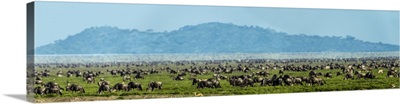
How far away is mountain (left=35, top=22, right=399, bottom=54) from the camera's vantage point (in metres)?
19.6

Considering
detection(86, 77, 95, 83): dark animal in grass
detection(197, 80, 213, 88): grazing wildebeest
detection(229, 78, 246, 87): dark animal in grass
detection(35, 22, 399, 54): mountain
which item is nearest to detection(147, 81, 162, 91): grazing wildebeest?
detection(35, 22, 399, 54): mountain

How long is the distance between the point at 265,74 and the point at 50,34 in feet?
20.3

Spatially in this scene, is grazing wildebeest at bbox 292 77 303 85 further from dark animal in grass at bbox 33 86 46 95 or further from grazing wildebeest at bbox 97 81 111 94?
dark animal in grass at bbox 33 86 46 95

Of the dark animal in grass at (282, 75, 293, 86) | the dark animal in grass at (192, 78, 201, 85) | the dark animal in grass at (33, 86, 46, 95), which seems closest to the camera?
the dark animal in grass at (33, 86, 46, 95)

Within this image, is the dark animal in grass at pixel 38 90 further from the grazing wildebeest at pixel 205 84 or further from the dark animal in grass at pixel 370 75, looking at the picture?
the dark animal in grass at pixel 370 75

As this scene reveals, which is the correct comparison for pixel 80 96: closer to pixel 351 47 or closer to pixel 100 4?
pixel 100 4

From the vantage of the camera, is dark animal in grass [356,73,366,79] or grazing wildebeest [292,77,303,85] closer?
grazing wildebeest [292,77,303,85]

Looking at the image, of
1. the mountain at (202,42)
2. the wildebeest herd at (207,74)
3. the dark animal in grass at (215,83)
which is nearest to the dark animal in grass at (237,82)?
the wildebeest herd at (207,74)

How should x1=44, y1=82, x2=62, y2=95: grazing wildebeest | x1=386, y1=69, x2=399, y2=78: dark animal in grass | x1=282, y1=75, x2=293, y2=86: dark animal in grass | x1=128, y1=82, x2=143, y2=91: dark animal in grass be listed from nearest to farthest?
1. x1=44, y1=82, x2=62, y2=95: grazing wildebeest
2. x1=128, y1=82, x2=143, y2=91: dark animal in grass
3. x1=282, y1=75, x2=293, y2=86: dark animal in grass
4. x1=386, y1=69, x2=399, y2=78: dark animal in grass

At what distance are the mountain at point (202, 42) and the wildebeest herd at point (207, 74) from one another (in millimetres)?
329

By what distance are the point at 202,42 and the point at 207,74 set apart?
34.5 inches

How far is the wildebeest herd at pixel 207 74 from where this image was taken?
19.5 metres

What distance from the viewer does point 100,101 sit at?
1961cm

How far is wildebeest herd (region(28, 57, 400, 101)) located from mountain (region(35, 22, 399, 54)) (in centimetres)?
33
